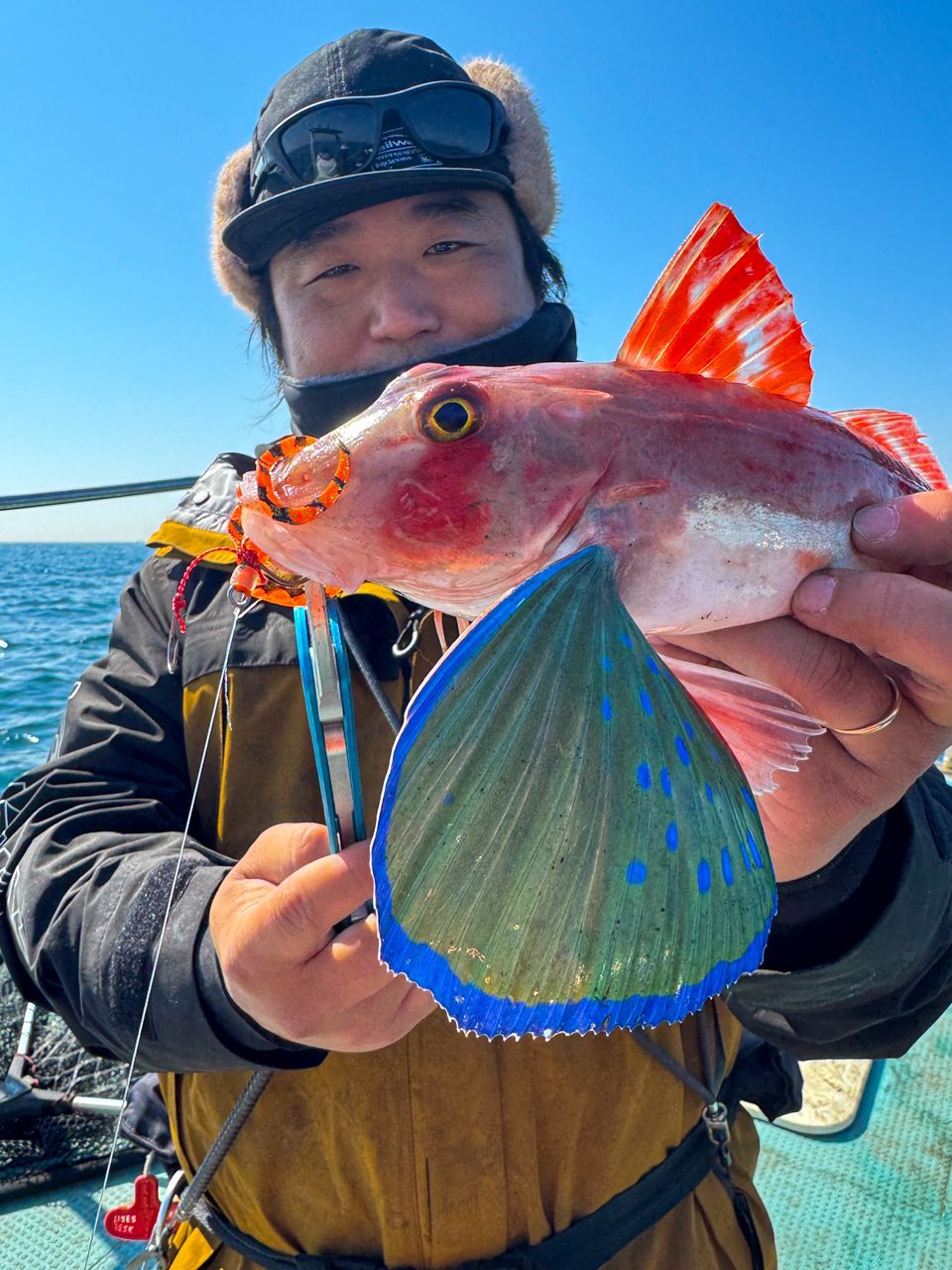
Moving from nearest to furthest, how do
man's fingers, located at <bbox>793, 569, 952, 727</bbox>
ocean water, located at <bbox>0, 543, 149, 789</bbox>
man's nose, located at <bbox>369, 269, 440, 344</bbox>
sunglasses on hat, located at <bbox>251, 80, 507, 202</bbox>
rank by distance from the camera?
man's fingers, located at <bbox>793, 569, 952, 727</bbox>, man's nose, located at <bbox>369, 269, 440, 344</bbox>, sunglasses on hat, located at <bbox>251, 80, 507, 202</bbox>, ocean water, located at <bbox>0, 543, 149, 789</bbox>

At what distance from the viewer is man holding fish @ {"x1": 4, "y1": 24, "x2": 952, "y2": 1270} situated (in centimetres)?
108

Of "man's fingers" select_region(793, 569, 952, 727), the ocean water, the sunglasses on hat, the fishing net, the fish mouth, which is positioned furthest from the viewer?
the ocean water

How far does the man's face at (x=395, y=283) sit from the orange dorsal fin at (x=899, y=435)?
0.83 m

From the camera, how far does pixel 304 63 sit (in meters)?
2.21

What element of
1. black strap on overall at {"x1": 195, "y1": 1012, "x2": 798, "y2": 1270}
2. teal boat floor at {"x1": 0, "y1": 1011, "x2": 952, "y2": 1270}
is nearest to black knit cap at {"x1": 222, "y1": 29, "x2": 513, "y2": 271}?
black strap on overall at {"x1": 195, "y1": 1012, "x2": 798, "y2": 1270}

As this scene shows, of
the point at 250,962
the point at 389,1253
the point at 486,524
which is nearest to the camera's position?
the point at 486,524

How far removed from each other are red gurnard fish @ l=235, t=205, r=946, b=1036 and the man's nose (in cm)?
71

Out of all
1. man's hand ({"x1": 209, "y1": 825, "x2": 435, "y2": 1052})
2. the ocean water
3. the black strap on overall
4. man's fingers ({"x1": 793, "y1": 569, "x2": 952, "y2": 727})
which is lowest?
the ocean water

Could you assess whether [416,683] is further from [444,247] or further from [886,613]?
[444,247]

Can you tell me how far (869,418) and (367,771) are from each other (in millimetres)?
1182

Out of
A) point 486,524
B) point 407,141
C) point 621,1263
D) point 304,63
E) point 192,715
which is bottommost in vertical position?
point 621,1263

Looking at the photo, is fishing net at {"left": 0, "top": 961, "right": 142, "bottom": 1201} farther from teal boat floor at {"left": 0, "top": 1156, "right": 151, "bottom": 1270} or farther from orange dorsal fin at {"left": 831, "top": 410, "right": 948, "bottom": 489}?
orange dorsal fin at {"left": 831, "top": 410, "right": 948, "bottom": 489}

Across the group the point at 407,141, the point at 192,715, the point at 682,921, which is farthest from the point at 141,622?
the point at 682,921

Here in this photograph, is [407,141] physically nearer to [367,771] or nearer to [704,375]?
[704,375]
